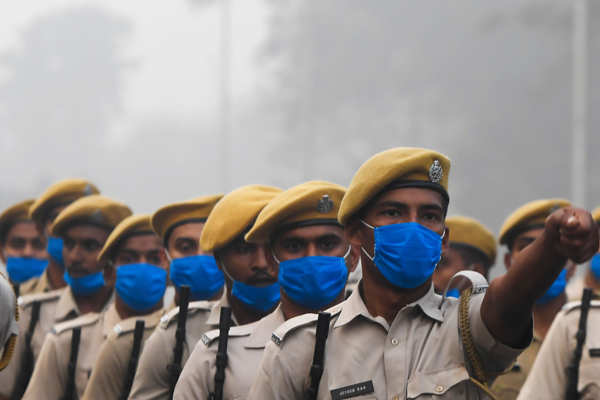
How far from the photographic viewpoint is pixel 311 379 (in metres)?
3.64

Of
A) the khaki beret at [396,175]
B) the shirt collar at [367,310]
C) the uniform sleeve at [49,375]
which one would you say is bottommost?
the uniform sleeve at [49,375]

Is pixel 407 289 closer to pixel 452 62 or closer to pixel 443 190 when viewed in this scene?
pixel 443 190

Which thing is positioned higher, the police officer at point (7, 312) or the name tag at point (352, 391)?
the police officer at point (7, 312)

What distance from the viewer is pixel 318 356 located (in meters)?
3.66

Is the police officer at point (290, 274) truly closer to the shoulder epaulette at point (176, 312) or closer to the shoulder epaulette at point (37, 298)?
the shoulder epaulette at point (176, 312)

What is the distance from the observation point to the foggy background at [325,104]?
1453 cm

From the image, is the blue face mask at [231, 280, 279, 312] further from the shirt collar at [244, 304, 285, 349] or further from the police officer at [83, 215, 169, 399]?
the police officer at [83, 215, 169, 399]

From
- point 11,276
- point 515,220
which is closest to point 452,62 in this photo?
point 11,276

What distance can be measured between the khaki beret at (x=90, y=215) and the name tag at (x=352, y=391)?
14.8 ft

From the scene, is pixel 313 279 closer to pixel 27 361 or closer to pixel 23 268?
pixel 27 361

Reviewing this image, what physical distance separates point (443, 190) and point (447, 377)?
0.75 meters

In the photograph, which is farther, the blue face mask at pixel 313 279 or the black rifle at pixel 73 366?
the black rifle at pixel 73 366

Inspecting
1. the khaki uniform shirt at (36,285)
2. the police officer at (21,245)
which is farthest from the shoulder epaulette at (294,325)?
the police officer at (21,245)

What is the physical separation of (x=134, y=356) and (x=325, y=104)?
9.43 m
